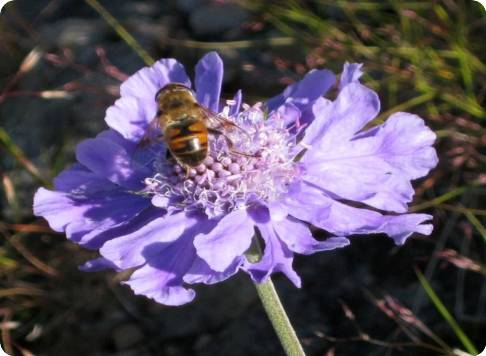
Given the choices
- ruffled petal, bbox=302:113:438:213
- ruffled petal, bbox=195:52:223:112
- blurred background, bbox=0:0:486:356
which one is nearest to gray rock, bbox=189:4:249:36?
blurred background, bbox=0:0:486:356

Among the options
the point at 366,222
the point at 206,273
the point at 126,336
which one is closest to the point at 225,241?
the point at 206,273

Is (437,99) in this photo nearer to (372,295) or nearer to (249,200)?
(372,295)

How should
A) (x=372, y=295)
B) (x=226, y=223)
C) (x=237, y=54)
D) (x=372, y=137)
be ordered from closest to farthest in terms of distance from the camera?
(x=226, y=223) < (x=372, y=137) < (x=372, y=295) < (x=237, y=54)

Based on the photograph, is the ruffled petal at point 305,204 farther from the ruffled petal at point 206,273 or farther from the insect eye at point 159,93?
the insect eye at point 159,93

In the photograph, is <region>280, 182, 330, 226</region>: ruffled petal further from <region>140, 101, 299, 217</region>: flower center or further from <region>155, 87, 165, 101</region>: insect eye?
<region>155, 87, 165, 101</region>: insect eye

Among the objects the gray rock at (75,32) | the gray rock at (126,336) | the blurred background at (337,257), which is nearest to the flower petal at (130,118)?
the blurred background at (337,257)

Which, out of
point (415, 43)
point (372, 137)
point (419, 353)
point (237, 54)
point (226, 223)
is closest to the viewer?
point (226, 223)

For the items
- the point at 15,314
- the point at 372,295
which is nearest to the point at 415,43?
the point at 372,295
